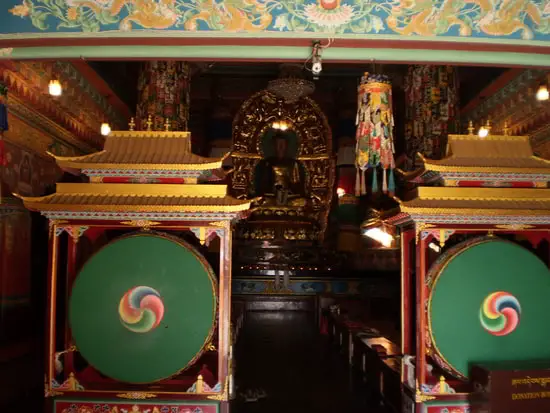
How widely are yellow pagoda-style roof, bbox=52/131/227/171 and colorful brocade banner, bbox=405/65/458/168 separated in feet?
14.1

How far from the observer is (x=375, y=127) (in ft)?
15.8

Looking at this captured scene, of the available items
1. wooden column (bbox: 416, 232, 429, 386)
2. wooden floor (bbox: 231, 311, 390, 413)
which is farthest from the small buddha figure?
wooden column (bbox: 416, 232, 429, 386)

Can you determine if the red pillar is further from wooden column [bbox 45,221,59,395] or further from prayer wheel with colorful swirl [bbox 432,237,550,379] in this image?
prayer wheel with colorful swirl [bbox 432,237,550,379]

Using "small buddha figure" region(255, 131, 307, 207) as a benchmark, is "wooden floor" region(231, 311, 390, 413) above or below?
below

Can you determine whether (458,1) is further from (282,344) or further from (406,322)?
(282,344)

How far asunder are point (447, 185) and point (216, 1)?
107 inches

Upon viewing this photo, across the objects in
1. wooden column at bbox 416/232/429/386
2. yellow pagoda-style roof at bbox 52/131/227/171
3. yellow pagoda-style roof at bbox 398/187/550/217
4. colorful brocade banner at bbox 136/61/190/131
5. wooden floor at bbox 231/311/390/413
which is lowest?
wooden floor at bbox 231/311/390/413

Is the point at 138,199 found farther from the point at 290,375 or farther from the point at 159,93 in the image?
the point at 159,93

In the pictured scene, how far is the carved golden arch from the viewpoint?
13.4 metres

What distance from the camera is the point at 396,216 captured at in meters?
5.12

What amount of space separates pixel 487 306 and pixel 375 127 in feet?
6.12

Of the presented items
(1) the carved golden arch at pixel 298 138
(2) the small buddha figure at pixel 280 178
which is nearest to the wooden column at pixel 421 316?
(1) the carved golden arch at pixel 298 138

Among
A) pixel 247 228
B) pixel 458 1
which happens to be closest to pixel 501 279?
pixel 458 1

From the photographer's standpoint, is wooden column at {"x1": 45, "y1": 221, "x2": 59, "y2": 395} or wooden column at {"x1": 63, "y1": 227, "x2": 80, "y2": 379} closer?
wooden column at {"x1": 45, "y1": 221, "x2": 59, "y2": 395}
